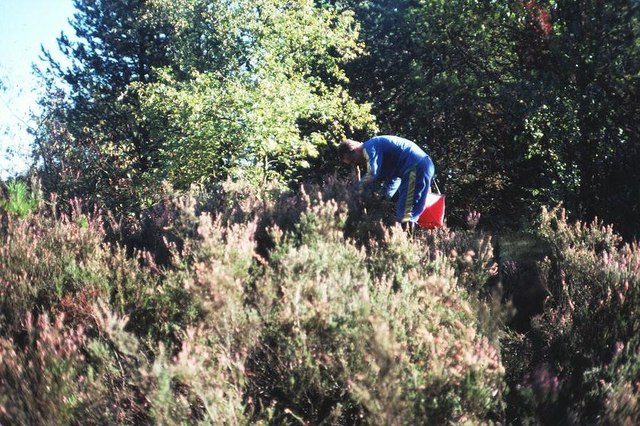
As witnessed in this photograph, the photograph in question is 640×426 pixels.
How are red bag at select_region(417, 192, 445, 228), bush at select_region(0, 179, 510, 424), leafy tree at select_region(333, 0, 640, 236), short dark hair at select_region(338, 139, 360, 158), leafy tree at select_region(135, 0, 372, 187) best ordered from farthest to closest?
leafy tree at select_region(135, 0, 372, 187)
leafy tree at select_region(333, 0, 640, 236)
short dark hair at select_region(338, 139, 360, 158)
red bag at select_region(417, 192, 445, 228)
bush at select_region(0, 179, 510, 424)

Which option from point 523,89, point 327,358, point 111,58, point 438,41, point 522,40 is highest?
point 111,58

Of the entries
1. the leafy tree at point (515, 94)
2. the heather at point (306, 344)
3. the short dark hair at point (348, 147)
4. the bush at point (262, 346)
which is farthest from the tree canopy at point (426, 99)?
the bush at point (262, 346)

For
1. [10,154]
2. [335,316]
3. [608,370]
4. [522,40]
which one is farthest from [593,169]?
[10,154]

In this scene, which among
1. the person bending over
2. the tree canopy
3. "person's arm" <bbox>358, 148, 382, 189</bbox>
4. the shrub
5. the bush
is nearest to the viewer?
the bush

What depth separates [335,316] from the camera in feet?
9.37

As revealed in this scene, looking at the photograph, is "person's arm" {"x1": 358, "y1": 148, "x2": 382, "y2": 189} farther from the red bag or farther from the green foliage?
the green foliage

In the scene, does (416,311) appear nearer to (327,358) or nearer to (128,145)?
(327,358)

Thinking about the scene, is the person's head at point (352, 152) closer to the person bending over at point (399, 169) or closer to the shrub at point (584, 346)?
the person bending over at point (399, 169)

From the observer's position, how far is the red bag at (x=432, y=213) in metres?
6.15

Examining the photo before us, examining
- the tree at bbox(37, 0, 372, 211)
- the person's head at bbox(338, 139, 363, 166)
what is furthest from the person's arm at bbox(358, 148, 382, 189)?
the tree at bbox(37, 0, 372, 211)

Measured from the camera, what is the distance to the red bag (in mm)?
6152

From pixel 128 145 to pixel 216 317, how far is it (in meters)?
19.0

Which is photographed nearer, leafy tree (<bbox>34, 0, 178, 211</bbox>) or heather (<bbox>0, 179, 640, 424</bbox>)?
heather (<bbox>0, 179, 640, 424</bbox>)

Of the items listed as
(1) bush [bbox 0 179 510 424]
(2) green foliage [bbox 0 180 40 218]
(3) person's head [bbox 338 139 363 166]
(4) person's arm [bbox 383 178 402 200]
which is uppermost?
(3) person's head [bbox 338 139 363 166]
